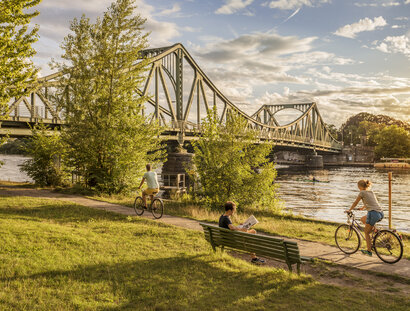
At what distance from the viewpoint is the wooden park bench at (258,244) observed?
6.67 meters

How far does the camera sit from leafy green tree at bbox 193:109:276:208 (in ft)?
52.7

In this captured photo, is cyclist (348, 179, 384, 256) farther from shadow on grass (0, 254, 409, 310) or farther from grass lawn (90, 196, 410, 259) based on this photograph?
shadow on grass (0, 254, 409, 310)

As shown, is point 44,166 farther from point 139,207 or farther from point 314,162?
point 314,162

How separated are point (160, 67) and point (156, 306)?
4746 cm

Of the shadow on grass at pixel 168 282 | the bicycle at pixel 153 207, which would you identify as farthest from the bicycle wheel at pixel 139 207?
the shadow on grass at pixel 168 282

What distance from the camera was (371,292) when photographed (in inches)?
244

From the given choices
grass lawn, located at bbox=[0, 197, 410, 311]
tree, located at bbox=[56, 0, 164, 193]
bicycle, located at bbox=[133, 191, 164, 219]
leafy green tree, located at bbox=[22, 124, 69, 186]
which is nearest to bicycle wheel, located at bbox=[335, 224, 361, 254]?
grass lawn, located at bbox=[0, 197, 410, 311]

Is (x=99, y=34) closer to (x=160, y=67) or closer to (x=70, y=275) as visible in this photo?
(x=70, y=275)

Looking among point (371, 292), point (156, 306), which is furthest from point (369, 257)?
point (156, 306)

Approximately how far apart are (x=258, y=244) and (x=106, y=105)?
13.5 m

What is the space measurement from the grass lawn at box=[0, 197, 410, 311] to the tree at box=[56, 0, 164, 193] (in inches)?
331

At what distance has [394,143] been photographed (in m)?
103

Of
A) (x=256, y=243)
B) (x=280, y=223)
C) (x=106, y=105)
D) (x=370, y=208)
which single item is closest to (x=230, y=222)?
(x=256, y=243)

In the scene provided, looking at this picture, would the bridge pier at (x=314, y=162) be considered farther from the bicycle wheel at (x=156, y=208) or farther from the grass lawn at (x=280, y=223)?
the bicycle wheel at (x=156, y=208)
